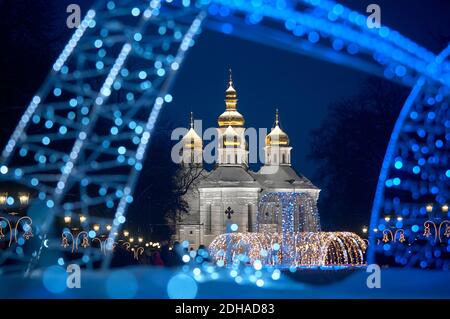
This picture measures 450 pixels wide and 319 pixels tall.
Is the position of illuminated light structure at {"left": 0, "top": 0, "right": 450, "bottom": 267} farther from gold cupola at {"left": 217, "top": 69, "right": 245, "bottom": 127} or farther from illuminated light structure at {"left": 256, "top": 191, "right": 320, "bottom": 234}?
gold cupola at {"left": 217, "top": 69, "right": 245, "bottom": 127}

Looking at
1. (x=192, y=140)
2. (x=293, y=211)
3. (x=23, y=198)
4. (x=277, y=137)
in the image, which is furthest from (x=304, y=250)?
(x=277, y=137)

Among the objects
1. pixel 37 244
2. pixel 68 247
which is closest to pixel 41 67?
pixel 68 247

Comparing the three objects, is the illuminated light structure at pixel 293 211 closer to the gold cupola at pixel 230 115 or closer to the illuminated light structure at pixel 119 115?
the illuminated light structure at pixel 119 115

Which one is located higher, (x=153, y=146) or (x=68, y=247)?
(x=153, y=146)

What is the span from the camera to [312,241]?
32.9 meters

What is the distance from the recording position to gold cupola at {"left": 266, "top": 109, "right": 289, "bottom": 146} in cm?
10119

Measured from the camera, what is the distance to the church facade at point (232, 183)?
96.6m

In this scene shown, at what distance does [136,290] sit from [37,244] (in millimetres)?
7043

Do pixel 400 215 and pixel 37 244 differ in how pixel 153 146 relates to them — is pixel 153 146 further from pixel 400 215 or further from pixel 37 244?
pixel 37 244

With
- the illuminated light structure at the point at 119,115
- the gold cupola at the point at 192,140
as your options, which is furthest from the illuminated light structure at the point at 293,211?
the gold cupola at the point at 192,140

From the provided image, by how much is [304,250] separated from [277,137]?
68.2 m

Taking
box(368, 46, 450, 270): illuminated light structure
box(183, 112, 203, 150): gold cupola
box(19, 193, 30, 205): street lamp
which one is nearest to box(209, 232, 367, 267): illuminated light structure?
box(368, 46, 450, 270): illuminated light structure

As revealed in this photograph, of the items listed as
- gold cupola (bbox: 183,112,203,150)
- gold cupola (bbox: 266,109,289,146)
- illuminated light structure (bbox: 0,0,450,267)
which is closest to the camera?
illuminated light structure (bbox: 0,0,450,267)
